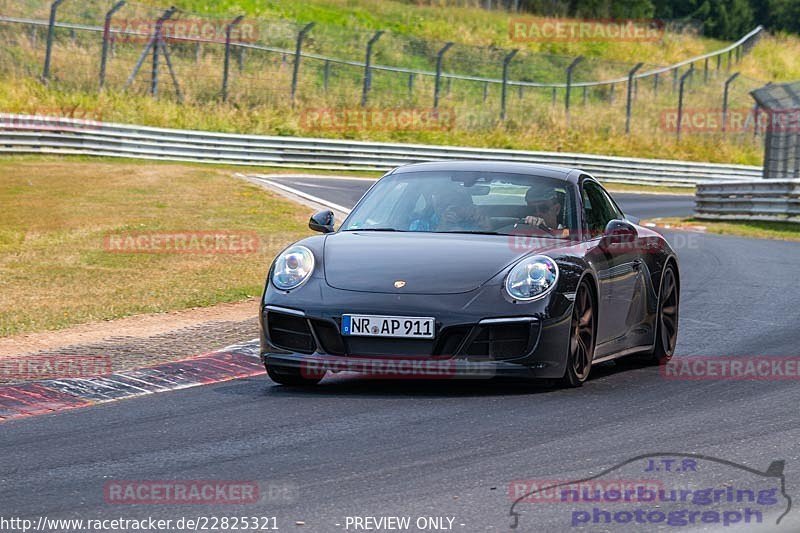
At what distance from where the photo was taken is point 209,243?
17.6m

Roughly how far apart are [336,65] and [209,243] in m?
21.2

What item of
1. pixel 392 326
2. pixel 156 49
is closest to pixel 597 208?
pixel 392 326

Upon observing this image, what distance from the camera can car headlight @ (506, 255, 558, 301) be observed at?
7371 mm

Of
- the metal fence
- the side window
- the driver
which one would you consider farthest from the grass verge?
the metal fence

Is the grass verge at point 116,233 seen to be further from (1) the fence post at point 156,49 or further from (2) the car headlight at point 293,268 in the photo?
(1) the fence post at point 156,49

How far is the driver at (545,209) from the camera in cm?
834

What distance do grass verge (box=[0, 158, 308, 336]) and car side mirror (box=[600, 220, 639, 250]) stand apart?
4.60 metres

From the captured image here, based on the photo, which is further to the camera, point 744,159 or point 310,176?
point 744,159

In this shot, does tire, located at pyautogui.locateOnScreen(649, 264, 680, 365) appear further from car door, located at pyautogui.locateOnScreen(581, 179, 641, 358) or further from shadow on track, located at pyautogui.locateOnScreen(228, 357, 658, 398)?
shadow on track, located at pyautogui.locateOnScreen(228, 357, 658, 398)

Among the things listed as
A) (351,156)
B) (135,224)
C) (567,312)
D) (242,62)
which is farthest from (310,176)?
(567,312)

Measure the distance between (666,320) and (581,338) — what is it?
5.54ft

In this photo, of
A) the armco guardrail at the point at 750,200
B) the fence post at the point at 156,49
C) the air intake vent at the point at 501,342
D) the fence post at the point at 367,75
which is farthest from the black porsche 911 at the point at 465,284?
the fence post at the point at 367,75

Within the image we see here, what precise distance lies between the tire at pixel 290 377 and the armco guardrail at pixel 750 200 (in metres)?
18.7

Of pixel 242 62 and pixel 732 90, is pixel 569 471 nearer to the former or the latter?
pixel 242 62
